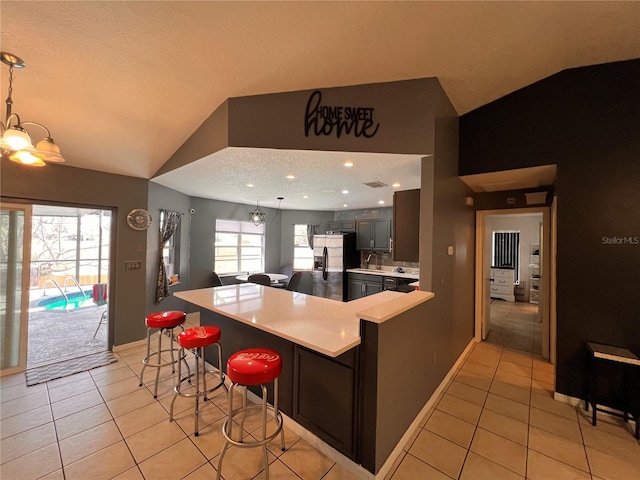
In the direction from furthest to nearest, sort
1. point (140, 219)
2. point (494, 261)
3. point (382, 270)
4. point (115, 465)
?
point (494, 261), point (382, 270), point (140, 219), point (115, 465)

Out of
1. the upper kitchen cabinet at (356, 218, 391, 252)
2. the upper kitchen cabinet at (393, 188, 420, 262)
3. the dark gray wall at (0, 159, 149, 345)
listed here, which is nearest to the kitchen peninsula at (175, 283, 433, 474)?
the upper kitchen cabinet at (393, 188, 420, 262)

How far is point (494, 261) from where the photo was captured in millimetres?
7250

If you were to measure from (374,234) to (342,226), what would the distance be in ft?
3.05

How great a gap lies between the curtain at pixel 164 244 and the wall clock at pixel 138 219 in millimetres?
388

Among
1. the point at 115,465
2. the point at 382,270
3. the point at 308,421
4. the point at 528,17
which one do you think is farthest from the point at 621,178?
the point at 115,465

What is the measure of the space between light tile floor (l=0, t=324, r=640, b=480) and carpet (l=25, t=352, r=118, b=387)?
129mm

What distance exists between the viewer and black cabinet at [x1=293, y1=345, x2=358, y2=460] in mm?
1645

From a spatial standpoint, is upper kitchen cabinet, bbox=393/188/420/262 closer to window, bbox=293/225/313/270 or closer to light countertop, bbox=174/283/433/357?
light countertop, bbox=174/283/433/357

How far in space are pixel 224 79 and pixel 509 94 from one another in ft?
9.62

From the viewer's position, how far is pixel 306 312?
6.93 feet

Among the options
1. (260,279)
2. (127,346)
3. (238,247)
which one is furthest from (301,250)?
(127,346)

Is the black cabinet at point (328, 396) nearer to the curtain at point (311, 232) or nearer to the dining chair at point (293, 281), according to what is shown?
the dining chair at point (293, 281)

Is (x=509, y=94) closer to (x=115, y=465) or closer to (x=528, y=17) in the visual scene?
(x=528, y=17)

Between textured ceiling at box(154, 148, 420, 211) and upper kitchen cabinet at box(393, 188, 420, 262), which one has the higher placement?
textured ceiling at box(154, 148, 420, 211)
